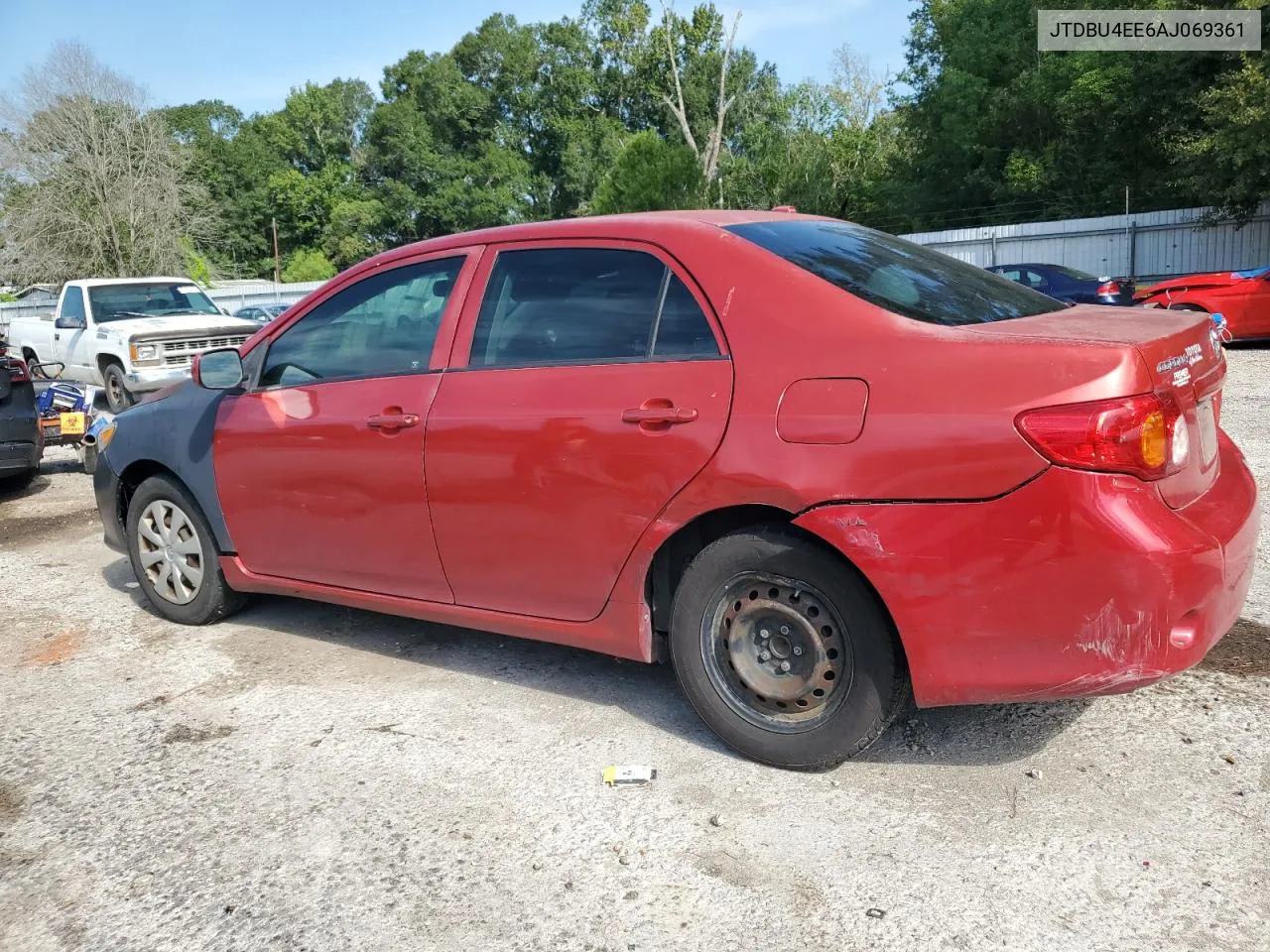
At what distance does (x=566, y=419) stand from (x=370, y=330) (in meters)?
1.19

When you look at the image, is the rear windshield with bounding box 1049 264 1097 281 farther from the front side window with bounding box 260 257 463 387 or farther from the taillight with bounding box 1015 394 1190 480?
the taillight with bounding box 1015 394 1190 480

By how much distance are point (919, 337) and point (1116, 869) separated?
1.48 metres

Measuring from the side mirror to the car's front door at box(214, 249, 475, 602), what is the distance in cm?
9

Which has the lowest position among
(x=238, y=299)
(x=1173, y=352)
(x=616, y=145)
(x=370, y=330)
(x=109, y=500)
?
(x=109, y=500)

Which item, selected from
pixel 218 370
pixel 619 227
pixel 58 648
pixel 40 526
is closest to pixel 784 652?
pixel 619 227

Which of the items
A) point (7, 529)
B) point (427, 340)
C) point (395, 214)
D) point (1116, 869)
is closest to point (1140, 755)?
point (1116, 869)

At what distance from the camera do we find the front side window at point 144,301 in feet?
47.9

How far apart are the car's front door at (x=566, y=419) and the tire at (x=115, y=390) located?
1175 cm

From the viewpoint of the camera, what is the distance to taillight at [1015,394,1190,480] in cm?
266

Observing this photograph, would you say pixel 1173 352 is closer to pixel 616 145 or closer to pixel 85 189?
pixel 85 189

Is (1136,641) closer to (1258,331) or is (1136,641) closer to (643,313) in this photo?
(643,313)

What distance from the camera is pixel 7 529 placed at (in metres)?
7.78

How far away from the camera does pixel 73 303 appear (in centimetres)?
1479

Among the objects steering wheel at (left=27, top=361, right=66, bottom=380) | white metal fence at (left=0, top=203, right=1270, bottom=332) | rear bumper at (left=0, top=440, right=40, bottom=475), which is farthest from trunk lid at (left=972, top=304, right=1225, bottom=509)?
white metal fence at (left=0, top=203, right=1270, bottom=332)
